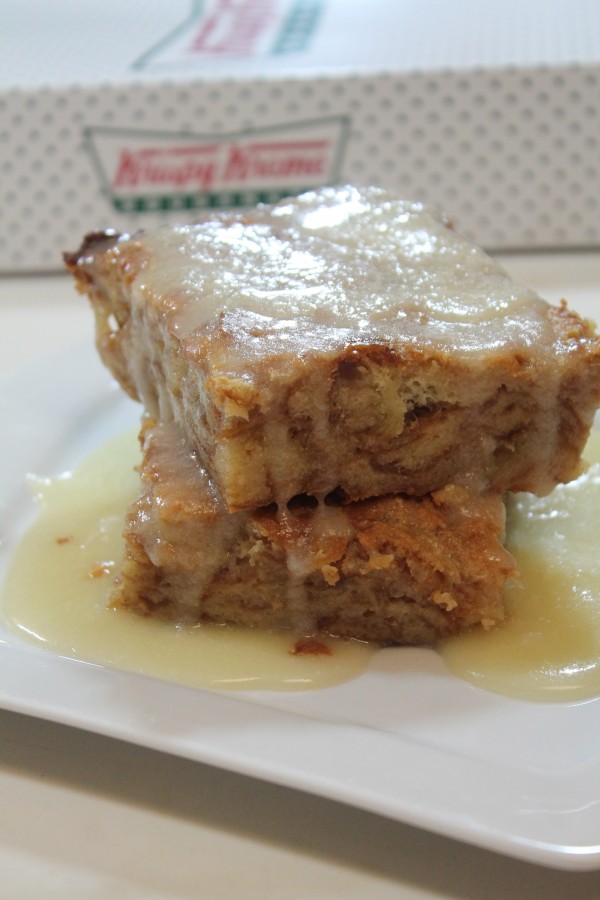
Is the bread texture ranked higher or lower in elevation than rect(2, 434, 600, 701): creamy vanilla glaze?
higher

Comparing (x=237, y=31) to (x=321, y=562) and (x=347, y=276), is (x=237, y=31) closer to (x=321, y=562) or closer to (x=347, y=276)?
(x=347, y=276)

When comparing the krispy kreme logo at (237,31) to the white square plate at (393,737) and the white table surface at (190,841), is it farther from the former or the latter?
the white table surface at (190,841)

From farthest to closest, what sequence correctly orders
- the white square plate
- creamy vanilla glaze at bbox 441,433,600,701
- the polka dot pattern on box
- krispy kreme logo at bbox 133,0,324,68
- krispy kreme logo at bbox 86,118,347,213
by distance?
krispy kreme logo at bbox 133,0,324,68
krispy kreme logo at bbox 86,118,347,213
the polka dot pattern on box
creamy vanilla glaze at bbox 441,433,600,701
the white square plate

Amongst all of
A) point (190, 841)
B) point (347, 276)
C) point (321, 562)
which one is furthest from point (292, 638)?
point (347, 276)

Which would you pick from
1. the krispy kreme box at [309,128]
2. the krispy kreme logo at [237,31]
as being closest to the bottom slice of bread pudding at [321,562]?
the krispy kreme box at [309,128]

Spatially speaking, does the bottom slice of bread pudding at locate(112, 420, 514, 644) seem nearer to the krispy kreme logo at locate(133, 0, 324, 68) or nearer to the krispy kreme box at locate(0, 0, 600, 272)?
the krispy kreme box at locate(0, 0, 600, 272)

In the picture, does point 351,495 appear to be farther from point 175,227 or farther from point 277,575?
point 175,227

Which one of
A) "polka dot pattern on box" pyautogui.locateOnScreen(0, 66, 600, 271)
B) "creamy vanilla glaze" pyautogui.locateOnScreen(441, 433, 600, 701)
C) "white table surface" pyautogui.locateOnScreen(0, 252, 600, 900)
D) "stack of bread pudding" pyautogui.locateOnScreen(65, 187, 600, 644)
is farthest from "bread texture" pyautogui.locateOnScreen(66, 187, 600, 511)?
"polka dot pattern on box" pyautogui.locateOnScreen(0, 66, 600, 271)
